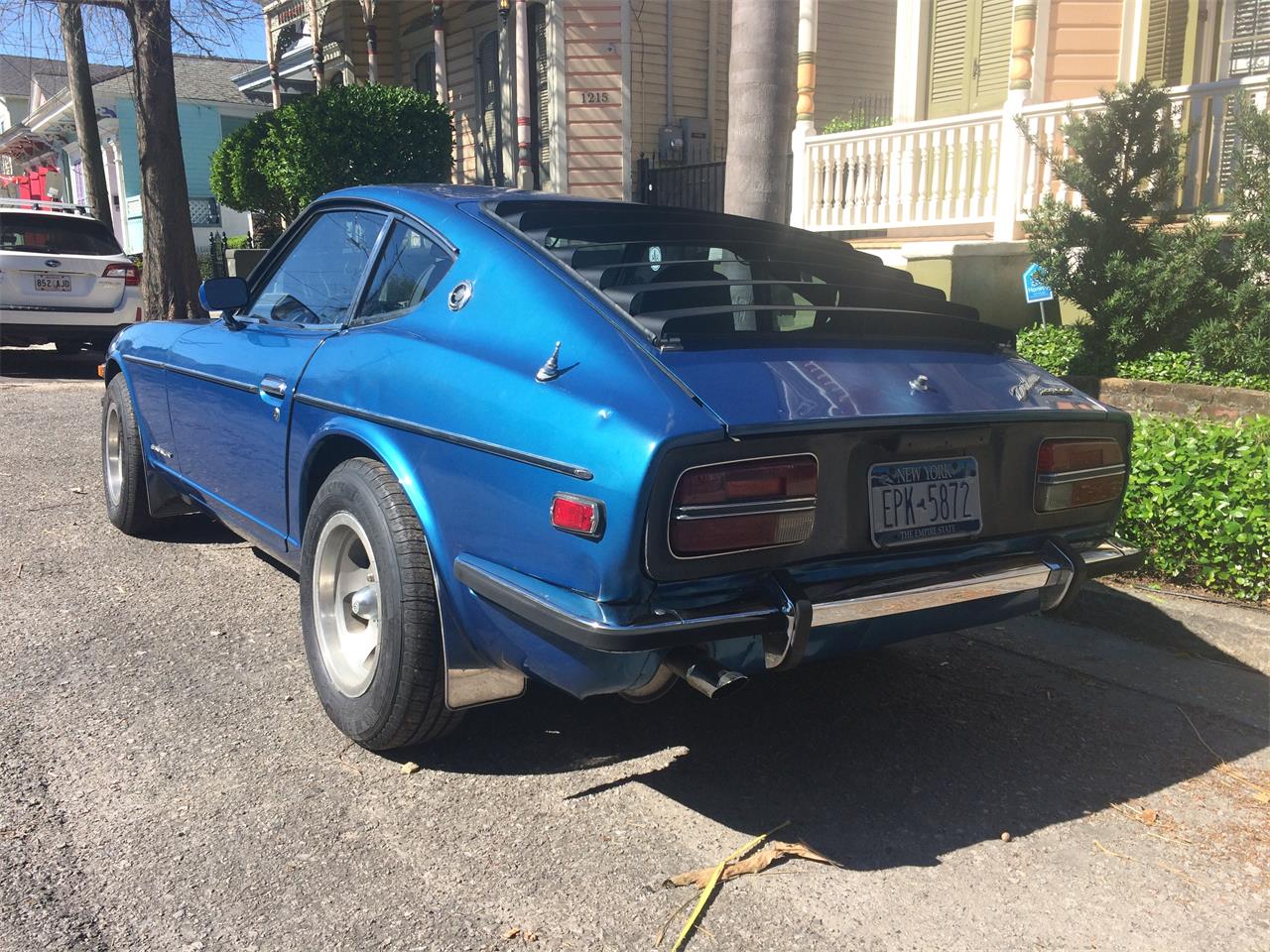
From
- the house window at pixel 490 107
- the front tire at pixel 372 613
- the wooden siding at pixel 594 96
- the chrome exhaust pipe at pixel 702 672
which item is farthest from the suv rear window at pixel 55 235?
the chrome exhaust pipe at pixel 702 672

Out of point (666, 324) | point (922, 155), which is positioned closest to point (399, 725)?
point (666, 324)

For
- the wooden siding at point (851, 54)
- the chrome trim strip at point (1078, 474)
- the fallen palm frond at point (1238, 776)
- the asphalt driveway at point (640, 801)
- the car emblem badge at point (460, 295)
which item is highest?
the wooden siding at point (851, 54)

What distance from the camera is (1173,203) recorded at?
23.1 feet

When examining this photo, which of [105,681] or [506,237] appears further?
[105,681]

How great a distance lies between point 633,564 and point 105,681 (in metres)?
2.28

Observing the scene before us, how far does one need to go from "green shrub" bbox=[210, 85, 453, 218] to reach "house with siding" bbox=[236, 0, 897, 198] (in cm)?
130

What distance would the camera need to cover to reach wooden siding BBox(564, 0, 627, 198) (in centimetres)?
1495

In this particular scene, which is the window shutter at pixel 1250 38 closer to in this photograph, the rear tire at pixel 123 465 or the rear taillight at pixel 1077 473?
the rear taillight at pixel 1077 473

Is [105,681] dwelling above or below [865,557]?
below

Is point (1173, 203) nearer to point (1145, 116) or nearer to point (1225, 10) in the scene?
point (1145, 116)

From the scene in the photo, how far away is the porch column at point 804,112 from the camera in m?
10.6

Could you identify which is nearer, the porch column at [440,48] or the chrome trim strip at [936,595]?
the chrome trim strip at [936,595]

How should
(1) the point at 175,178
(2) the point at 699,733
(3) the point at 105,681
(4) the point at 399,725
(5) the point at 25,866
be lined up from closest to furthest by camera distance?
1. (5) the point at 25,866
2. (4) the point at 399,725
3. (2) the point at 699,733
4. (3) the point at 105,681
5. (1) the point at 175,178

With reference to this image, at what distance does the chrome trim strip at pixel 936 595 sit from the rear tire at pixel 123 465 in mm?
3818
